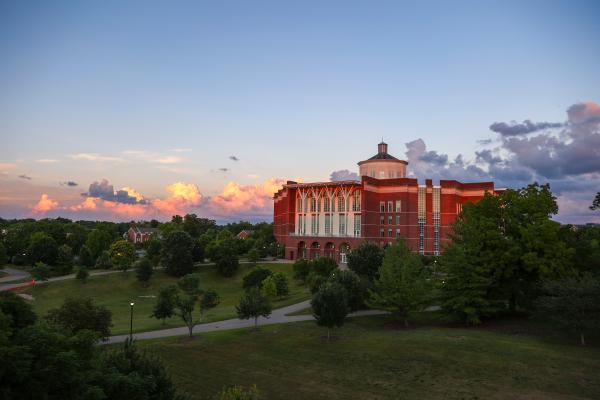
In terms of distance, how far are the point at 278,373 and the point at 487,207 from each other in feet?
82.5

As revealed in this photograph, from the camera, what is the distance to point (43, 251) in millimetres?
85500

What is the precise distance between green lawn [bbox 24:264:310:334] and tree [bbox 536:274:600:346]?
91.9ft

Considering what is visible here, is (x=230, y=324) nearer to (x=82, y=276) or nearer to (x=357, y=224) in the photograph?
(x=82, y=276)

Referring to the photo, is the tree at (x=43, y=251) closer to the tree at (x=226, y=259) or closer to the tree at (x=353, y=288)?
the tree at (x=226, y=259)

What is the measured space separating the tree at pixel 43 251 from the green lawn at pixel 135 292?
66.5 ft

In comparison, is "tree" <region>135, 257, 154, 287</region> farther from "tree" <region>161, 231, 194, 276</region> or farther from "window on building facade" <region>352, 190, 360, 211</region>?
"window on building facade" <region>352, 190, 360, 211</region>

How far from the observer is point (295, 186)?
90.4 metres

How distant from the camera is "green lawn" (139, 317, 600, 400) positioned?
2245cm

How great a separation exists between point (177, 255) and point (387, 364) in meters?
54.7

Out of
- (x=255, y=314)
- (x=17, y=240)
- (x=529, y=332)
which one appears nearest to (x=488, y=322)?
(x=529, y=332)

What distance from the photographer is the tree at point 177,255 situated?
7456 centimetres

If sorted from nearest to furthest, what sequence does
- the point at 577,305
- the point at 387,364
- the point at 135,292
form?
the point at 387,364 → the point at 577,305 → the point at 135,292

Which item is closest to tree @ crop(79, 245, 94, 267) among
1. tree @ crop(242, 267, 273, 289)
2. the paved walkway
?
tree @ crop(242, 267, 273, 289)

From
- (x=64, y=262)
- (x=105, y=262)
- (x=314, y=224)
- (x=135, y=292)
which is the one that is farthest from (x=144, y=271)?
(x=314, y=224)
